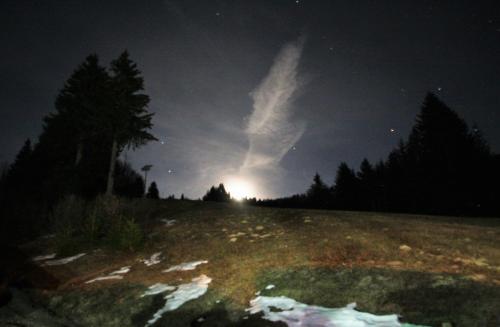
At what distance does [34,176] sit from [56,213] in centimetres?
2597

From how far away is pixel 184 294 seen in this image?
5.49 m

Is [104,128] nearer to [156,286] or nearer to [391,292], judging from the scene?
[156,286]

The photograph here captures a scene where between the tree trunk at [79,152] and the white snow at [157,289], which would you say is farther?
the tree trunk at [79,152]

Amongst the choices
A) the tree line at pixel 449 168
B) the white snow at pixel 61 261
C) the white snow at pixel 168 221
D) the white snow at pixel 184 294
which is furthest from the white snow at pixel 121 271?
the tree line at pixel 449 168

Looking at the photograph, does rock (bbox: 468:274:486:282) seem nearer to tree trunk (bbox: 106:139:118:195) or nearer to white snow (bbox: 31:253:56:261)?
white snow (bbox: 31:253:56:261)

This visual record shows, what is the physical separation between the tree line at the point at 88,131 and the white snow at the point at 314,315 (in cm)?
1683

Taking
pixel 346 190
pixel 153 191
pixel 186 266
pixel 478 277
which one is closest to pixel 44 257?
pixel 186 266

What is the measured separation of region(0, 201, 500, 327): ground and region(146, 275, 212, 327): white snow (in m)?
0.12

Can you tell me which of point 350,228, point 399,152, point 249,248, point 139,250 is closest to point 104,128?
point 139,250

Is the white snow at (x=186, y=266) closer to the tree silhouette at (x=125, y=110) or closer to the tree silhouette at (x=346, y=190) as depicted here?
the tree silhouette at (x=125, y=110)

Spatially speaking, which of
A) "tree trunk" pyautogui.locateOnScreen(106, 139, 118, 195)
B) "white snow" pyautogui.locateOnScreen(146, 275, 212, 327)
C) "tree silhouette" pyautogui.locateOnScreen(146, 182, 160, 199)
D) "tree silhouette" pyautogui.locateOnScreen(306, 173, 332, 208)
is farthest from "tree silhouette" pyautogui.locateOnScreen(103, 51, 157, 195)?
"tree silhouette" pyautogui.locateOnScreen(146, 182, 160, 199)

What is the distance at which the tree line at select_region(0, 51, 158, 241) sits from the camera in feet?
64.4

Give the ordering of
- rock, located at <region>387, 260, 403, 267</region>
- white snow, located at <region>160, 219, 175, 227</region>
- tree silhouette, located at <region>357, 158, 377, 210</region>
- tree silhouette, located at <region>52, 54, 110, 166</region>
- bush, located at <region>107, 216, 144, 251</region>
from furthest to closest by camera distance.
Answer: tree silhouette, located at <region>357, 158, 377, 210</region>
tree silhouette, located at <region>52, 54, 110, 166</region>
white snow, located at <region>160, 219, 175, 227</region>
bush, located at <region>107, 216, 144, 251</region>
rock, located at <region>387, 260, 403, 267</region>

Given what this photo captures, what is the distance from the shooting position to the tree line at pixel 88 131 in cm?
1962
